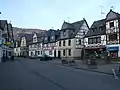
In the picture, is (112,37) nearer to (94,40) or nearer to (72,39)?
(94,40)

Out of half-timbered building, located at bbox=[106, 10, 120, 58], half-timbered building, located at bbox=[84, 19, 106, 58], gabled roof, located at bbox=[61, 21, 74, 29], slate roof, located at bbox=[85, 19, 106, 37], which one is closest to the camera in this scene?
half-timbered building, located at bbox=[106, 10, 120, 58]

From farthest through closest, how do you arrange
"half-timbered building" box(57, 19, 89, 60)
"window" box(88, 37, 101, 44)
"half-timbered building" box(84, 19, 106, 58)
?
1. "half-timbered building" box(57, 19, 89, 60)
2. "window" box(88, 37, 101, 44)
3. "half-timbered building" box(84, 19, 106, 58)

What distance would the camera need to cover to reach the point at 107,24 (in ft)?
128

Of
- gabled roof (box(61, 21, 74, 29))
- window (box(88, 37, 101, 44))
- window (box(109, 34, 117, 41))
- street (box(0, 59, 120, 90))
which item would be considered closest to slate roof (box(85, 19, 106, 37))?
window (box(88, 37, 101, 44))

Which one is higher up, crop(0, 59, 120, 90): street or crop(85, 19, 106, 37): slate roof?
crop(85, 19, 106, 37): slate roof

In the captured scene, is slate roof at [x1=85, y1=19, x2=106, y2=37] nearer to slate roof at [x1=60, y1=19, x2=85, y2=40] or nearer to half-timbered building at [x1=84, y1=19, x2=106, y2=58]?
half-timbered building at [x1=84, y1=19, x2=106, y2=58]

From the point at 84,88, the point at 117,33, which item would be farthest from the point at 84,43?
the point at 84,88

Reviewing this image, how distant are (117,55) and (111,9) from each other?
1009 cm

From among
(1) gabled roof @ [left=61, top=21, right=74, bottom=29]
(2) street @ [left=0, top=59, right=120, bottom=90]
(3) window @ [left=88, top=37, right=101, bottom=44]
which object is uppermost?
(1) gabled roof @ [left=61, top=21, right=74, bottom=29]

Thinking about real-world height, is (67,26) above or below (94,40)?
above

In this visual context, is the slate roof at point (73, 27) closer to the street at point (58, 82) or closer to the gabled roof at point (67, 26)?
the gabled roof at point (67, 26)

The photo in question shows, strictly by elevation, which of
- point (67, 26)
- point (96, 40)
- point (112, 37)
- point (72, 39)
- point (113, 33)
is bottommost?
point (96, 40)

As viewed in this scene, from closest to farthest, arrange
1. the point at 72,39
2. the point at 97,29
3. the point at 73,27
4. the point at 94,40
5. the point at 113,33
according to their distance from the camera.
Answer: the point at 113,33, the point at 94,40, the point at 97,29, the point at 72,39, the point at 73,27

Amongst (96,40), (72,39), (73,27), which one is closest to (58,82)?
(96,40)
